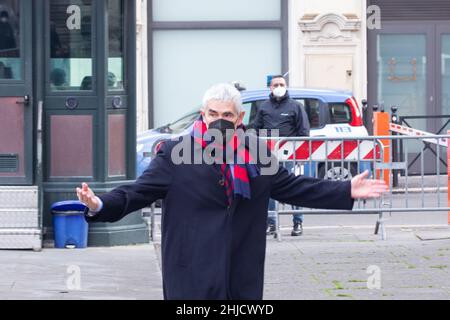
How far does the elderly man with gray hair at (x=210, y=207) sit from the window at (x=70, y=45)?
7.44 meters

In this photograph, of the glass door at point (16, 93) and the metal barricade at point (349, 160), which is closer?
the glass door at point (16, 93)

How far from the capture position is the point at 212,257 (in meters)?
5.80

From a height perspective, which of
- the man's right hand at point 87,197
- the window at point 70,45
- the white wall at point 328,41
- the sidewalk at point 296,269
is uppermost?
the white wall at point 328,41

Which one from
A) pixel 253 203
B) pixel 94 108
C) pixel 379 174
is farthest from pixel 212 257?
pixel 379 174

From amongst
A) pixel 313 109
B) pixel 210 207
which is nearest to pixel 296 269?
pixel 210 207

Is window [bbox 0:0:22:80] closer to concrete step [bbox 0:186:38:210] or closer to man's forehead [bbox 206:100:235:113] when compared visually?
concrete step [bbox 0:186:38:210]

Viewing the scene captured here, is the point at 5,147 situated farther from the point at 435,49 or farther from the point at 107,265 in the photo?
the point at 435,49

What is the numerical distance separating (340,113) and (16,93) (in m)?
7.01

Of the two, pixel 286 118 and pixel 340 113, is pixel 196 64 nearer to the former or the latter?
pixel 340 113

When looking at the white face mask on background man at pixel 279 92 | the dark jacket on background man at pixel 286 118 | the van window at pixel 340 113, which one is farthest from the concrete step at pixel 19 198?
the van window at pixel 340 113

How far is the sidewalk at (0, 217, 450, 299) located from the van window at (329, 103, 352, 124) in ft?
15.1

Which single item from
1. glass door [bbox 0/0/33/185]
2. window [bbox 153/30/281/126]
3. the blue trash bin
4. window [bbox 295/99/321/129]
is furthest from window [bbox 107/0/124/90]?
window [bbox 153/30/281/126]

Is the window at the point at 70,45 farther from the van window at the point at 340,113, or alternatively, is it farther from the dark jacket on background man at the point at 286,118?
the van window at the point at 340,113

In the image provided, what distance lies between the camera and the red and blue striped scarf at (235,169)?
584cm
